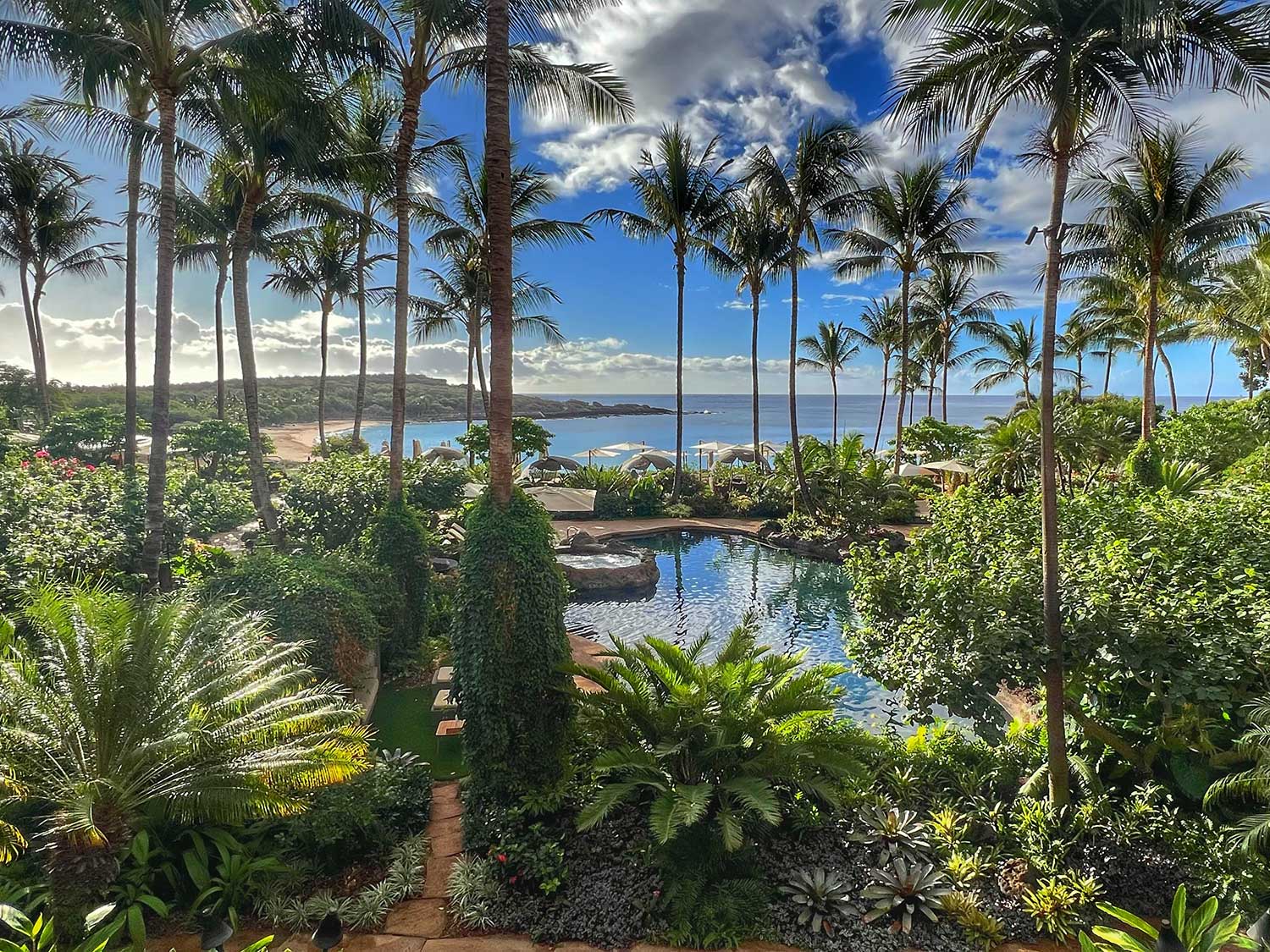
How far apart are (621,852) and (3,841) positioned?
4189mm

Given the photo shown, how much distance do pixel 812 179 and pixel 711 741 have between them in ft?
52.6

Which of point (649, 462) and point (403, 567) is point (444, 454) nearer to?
point (649, 462)

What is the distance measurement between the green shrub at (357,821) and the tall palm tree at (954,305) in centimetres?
2451

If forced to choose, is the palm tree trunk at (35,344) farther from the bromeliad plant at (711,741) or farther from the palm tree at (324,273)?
the bromeliad plant at (711,741)

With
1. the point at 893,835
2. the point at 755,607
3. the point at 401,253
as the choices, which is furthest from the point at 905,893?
the point at 401,253

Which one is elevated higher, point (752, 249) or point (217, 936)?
point (752, 249)

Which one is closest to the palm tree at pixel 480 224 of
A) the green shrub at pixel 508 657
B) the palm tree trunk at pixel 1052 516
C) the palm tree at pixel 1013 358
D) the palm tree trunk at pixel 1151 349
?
the green shrub at pixel 508 657

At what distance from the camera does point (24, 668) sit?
4574mm

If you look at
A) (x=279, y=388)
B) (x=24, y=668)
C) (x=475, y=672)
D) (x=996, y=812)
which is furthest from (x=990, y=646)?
(x=279, y=388)

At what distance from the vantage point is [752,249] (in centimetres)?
1894

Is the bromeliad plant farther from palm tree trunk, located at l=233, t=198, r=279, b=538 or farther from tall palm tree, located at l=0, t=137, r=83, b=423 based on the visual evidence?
tall palm tree, located at l=0, t=137, r=83, b=423

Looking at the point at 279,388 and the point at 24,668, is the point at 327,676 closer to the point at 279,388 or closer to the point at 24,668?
the point at 24,668

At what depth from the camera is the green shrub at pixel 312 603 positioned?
281 inches

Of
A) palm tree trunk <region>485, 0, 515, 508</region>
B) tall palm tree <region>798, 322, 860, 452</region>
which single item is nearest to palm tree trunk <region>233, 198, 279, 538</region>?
palm tree trunk <region>485, 0, 515, 508</region>
